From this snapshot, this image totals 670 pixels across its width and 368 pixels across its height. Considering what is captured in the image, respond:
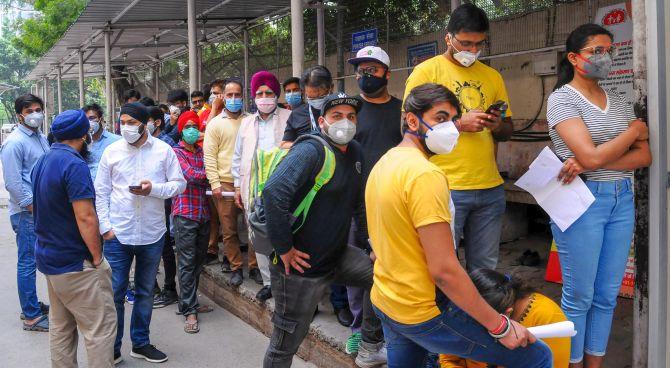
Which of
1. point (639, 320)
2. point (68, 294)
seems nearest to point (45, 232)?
point (68, 294)

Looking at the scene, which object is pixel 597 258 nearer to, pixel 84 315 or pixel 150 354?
pixel 84 315

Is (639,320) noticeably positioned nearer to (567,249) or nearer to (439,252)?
(567,249)

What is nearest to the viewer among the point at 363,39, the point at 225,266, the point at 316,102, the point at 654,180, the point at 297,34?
the point at 654,180

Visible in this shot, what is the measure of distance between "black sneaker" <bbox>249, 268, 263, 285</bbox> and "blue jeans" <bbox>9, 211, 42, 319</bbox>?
6.48 feet

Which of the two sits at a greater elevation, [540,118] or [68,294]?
[540,118]

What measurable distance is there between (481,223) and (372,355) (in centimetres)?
108

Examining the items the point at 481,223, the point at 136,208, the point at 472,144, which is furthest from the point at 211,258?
the point at 472,144

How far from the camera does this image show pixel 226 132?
547cm

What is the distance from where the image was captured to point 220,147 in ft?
18.0

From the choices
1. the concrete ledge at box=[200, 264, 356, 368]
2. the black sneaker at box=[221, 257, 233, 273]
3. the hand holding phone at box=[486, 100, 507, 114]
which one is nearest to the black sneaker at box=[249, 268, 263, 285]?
the concrete ledge at box=[200, 264, 356, 368]

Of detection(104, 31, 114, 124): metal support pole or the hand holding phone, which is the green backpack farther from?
detection(104, 31, 114, 124): metal support pole

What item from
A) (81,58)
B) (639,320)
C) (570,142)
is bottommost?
(639,320)

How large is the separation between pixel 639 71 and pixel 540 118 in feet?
12.3

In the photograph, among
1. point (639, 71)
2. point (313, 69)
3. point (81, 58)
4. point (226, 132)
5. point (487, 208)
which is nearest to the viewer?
point (639, 71)
